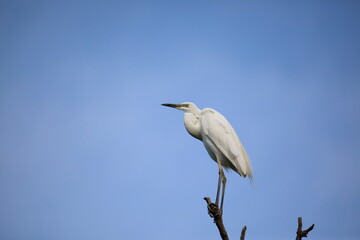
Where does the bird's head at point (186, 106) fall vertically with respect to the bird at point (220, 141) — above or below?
above

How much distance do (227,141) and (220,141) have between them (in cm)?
11

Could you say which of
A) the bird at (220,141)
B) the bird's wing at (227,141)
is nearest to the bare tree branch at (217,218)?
the bird at (220,141)

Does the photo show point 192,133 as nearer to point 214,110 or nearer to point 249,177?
point 214,110

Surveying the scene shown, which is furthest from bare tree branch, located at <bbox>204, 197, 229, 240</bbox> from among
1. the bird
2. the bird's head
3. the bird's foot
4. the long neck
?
the bird's head

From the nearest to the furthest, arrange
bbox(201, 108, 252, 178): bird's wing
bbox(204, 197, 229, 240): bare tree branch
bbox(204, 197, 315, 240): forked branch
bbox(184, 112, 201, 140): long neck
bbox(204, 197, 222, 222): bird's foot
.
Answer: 1. bbox(204, 197, 315, 240): forked branch
2. bbox(204, 197, 229, 240): bare tree branch
3. bbox(204, 197, 222, 222): bird's foot
4. bbox(201, 108, 252, 178): bird's wing
5. bbox(184, 112, 201, 140): long neck

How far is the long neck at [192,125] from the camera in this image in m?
6.79

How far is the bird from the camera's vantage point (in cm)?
621

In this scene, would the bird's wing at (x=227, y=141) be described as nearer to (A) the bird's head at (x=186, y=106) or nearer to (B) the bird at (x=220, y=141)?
(B) the bird at (x=220, y=141)

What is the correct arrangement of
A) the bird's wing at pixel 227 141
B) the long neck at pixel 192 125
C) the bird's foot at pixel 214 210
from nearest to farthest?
1. the bird's foot at pixel 214 210
2. the bird's wing at pixel 227 141
3. the long neck at pixel 192 125

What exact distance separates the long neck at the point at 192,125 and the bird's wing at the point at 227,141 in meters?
0.23

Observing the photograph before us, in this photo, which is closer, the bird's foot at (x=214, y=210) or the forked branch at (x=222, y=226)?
the forked branch at (x=222, y=226)

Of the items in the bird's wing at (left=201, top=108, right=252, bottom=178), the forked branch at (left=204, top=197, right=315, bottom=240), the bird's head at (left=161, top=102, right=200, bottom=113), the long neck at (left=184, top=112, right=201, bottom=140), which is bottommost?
the forked branch at (left=204, top=197, right=315, bottom=240)

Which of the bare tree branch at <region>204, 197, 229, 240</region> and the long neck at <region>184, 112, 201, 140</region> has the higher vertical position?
the long neck at <region>184, 112, 201, 140</region>

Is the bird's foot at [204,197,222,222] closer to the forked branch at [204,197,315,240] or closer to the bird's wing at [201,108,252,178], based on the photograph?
the forked branch at [204,197,315,240]
